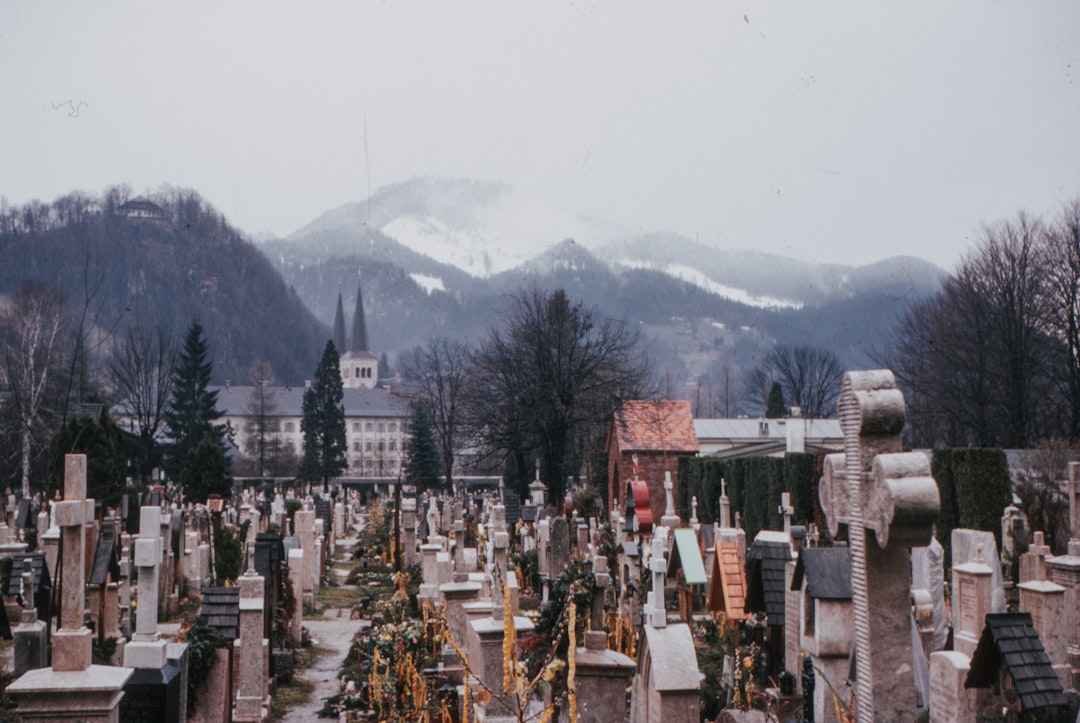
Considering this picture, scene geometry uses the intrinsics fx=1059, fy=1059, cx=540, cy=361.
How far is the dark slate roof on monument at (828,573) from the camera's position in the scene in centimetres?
819

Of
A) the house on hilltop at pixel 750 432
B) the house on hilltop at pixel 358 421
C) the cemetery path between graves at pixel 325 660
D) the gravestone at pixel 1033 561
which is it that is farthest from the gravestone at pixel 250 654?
the house on hilltop at pixel 358 421

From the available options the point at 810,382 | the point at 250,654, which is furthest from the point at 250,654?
the point at 810,382

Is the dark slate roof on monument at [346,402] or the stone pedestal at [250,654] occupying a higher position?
the dark slate roof on monument at [346,402]

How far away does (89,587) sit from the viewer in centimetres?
1377

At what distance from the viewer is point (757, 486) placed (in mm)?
27062

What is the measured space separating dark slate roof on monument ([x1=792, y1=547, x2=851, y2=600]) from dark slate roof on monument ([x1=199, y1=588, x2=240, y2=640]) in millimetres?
5316

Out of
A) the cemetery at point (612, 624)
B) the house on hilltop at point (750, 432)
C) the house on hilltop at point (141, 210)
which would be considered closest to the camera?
the cemetery at point (612, 624)

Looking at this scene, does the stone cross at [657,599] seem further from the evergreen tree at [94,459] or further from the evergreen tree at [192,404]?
the evergreen tree at [192,404]

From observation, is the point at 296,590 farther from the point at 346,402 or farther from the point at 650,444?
the point at 346,402

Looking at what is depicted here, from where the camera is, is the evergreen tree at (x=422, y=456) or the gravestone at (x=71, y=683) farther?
the evergreen tree at (x=422, y=456)

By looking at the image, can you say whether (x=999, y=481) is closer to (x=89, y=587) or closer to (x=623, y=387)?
(x=89, y=587)

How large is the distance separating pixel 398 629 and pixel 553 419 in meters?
25.8

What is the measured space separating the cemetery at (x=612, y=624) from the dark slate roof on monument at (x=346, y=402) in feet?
366

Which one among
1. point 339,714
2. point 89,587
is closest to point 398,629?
point 339,714
